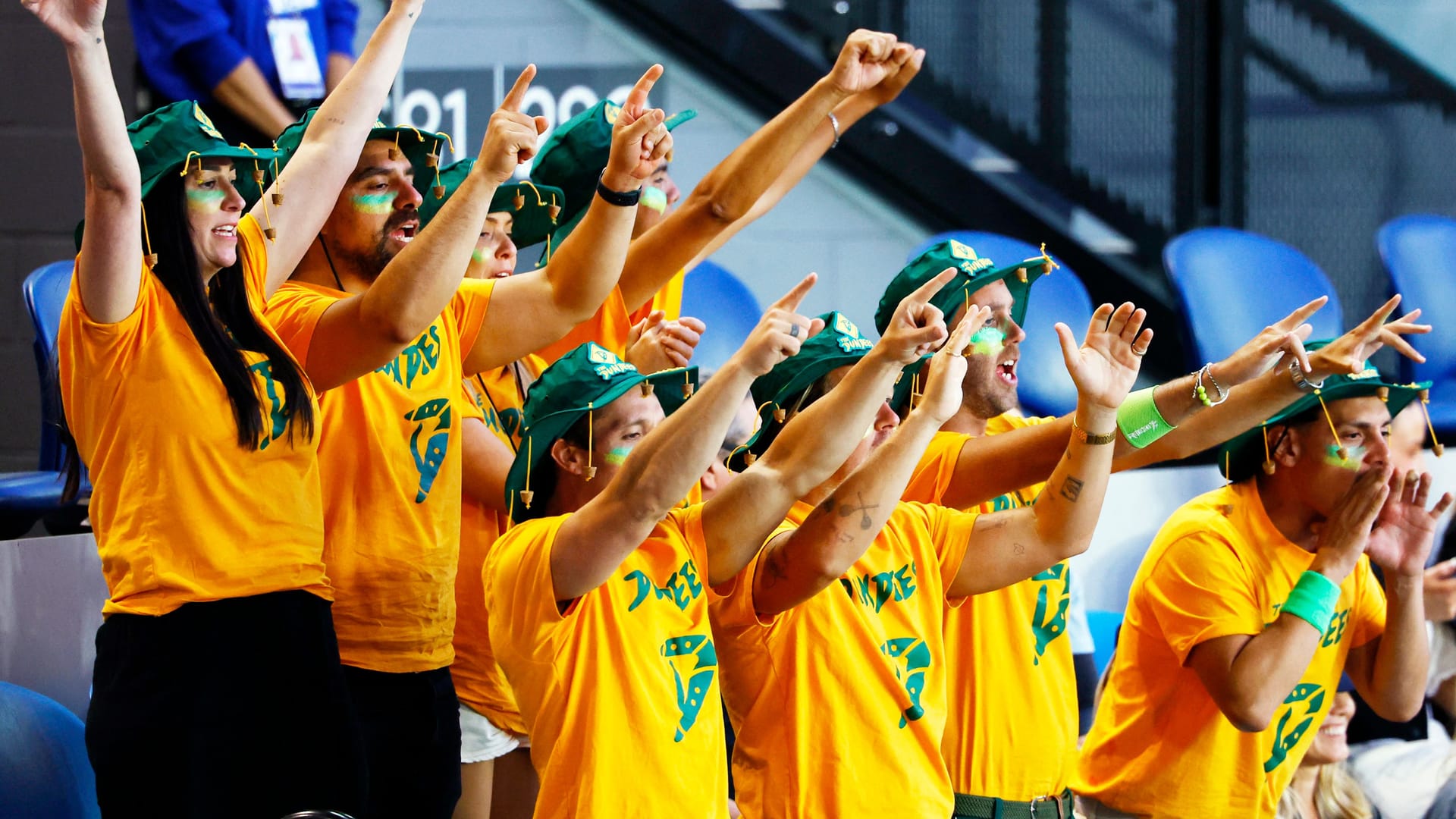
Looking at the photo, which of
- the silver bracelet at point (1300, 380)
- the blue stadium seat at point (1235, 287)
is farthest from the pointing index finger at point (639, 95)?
the blue stadium seat at point (1235, 287)

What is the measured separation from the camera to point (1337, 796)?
3.76m

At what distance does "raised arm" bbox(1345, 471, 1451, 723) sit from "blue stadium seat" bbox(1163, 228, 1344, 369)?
1.54 m

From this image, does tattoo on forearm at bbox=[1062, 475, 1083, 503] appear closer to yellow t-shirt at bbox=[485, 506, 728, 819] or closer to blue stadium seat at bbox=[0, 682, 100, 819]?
yellow t-shirt at bbox=[485, 506, 728, 819]

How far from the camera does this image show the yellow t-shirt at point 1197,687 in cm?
327

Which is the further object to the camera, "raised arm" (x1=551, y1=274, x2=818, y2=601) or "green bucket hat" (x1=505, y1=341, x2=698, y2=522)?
"green bucket hat" (x1=505, y1=341, x2=698, y2=522)

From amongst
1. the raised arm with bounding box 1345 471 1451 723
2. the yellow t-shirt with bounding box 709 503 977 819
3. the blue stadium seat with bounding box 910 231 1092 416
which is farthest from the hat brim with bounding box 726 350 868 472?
the blue stadium seat with bounding box 910 231 1092 416

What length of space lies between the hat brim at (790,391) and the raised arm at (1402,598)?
4.37 ft

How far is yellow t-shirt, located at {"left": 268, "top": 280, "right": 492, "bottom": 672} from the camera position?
8.84ft

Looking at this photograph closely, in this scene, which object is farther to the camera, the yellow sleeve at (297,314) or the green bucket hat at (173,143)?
the yellow sleeve at (297,314)

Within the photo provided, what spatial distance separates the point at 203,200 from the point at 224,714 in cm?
76

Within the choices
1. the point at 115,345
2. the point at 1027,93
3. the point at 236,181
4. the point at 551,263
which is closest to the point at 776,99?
the point at 1027,93

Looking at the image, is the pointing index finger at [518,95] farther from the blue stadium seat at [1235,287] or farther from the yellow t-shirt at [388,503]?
the blue stadium seat at [1235,287]

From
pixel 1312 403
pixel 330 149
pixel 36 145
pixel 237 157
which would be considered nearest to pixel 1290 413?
pixel 1312 403

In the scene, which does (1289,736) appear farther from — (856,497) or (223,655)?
(223,655)
